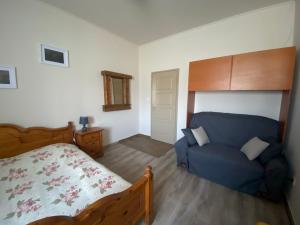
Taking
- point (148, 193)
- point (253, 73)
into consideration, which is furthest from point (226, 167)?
point (253, 73)

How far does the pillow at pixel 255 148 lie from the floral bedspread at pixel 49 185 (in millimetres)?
1796

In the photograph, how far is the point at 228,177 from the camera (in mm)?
1879

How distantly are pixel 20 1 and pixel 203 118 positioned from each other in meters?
3.55

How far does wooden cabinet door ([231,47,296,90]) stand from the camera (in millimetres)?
1819

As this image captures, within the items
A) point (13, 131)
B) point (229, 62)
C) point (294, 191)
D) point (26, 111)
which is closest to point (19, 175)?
point (13, 131)

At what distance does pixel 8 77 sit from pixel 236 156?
11.5 feet

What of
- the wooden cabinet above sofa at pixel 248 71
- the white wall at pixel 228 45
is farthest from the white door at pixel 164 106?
the wooden cabinet above sofa at pixel 248 71

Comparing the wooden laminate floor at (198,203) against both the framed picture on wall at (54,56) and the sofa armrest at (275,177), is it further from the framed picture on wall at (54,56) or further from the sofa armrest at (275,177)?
the framed picture on wall at (54,56)

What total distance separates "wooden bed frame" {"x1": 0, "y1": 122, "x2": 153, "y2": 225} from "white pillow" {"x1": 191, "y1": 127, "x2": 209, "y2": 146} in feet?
4.55

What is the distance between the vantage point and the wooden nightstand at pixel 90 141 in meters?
2.45

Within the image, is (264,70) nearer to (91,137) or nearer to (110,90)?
(110,90)

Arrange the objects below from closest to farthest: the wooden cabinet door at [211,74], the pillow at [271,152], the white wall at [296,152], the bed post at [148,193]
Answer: the bed post at [148,193] → the white wall at [296,152] → the pillow at [271,152] → the wooden cabinet door at [211,74]

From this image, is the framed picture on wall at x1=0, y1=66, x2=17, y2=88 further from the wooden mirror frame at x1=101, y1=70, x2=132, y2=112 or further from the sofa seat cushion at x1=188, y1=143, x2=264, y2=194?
the sofa seat cushion at x1=188, y1=143, x2=264, y2=194

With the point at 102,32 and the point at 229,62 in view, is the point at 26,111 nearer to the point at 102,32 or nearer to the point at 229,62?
the point at 102,32
